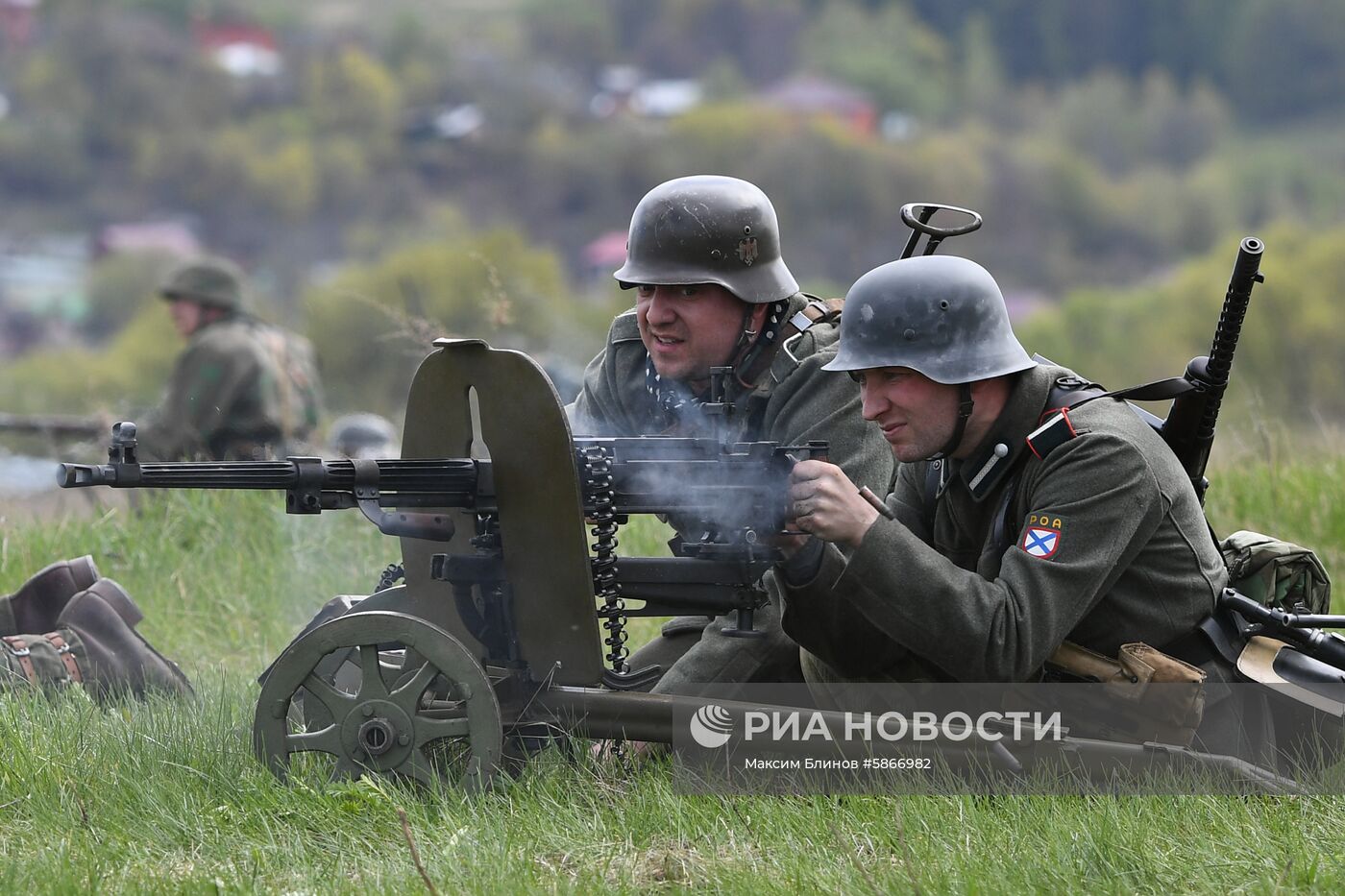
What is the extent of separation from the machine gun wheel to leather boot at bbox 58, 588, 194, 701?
5.26 feet

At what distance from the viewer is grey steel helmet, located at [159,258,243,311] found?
13344 mm

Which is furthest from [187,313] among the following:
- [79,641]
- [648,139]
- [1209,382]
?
[648,139]

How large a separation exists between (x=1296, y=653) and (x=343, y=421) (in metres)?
9.60

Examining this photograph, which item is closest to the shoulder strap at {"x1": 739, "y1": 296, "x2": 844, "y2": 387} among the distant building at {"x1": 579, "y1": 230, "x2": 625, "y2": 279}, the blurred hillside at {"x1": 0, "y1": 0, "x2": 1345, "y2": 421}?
the blurred hillside at {"x1": 0, "y1": 0, "x2": 1345, "y2": 421}

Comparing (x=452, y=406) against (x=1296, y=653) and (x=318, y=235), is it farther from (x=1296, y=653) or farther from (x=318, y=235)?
(x=318, y=235)

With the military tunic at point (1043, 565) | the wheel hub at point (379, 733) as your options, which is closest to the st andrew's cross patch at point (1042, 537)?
the military tunic at point (1043, 565)

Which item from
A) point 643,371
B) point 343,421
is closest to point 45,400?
point 343,421

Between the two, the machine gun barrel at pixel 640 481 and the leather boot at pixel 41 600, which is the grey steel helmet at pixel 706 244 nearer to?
the machine gun barrel at pixel 640 481

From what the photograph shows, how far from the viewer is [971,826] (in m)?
4.75

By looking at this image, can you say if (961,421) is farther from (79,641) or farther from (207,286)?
(207,286)

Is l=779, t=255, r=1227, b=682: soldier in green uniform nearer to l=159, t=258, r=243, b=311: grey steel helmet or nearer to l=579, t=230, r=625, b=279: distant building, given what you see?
l=159, t=258, r=243, b=311: grey steel helmet

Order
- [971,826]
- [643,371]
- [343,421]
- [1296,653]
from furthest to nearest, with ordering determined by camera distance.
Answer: [343,421]
[643,371]
[1296,653]
[971,826]

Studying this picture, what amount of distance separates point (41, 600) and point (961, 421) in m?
3.87

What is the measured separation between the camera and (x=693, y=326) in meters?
6.16
